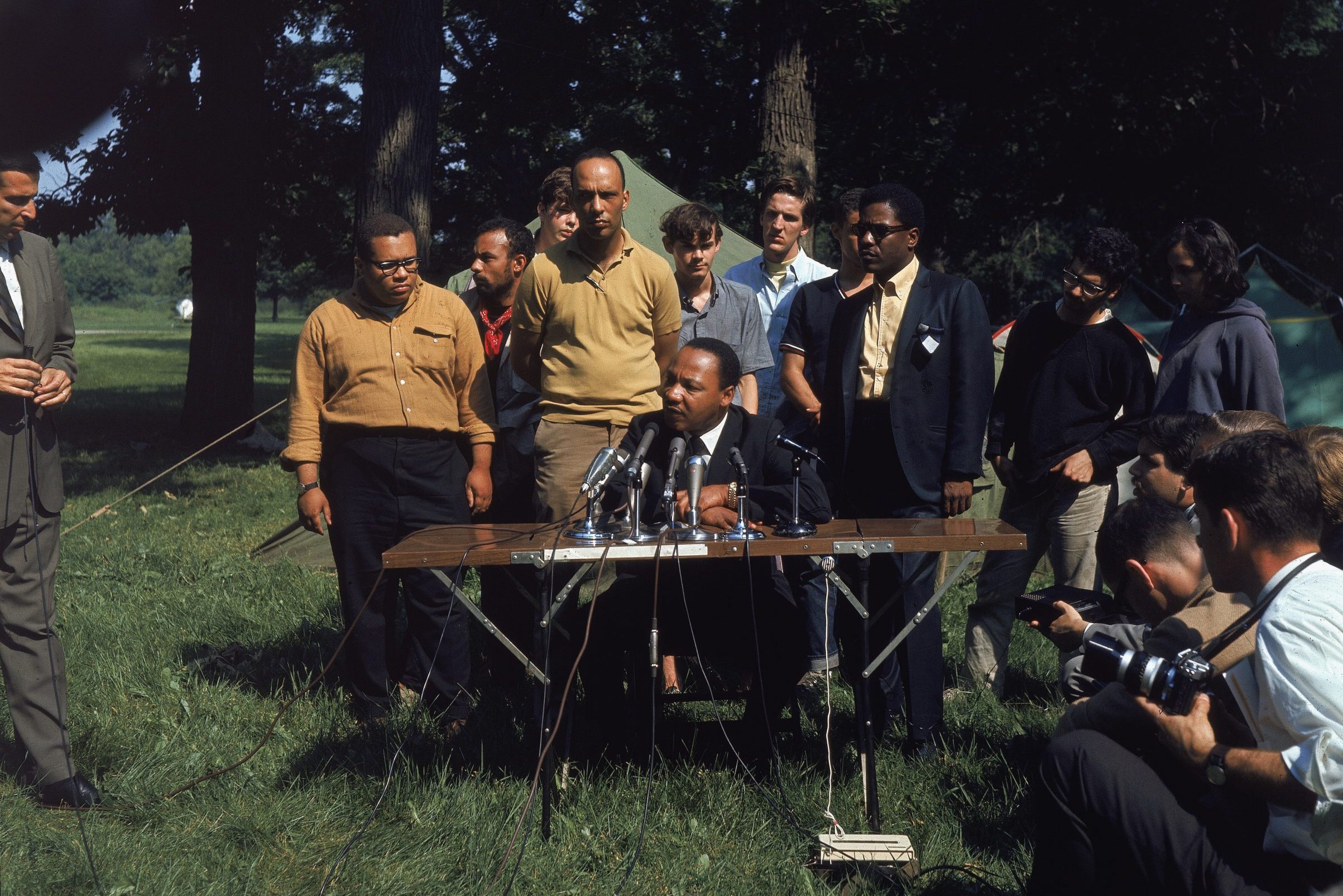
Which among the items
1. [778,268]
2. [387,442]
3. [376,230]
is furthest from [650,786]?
[778,268]

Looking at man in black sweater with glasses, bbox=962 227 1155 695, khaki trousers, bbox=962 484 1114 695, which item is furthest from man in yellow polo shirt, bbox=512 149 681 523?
khaki trousers, bbox=962 484 1114 695

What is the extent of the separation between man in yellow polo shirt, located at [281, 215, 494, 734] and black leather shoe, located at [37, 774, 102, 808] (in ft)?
3.66

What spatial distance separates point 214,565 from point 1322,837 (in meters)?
6.86

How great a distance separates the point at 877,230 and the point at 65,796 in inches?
134

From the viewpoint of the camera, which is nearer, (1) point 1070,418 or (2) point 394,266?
(2) point 394,266

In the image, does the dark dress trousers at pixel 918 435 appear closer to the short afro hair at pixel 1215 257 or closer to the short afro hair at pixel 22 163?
the short afro hair at pixel 1215 257

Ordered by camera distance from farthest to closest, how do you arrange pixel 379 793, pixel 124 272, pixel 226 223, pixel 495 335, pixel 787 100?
1. pixel 124 272
2. pixel 226 223
3. pixel 787 100
4. pixel 495 335
5. pixel 379 793

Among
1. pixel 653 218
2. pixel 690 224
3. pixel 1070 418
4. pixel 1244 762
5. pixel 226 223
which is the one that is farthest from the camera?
pixel 226 223

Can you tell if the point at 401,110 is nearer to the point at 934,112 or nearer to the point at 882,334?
the point at 882,334

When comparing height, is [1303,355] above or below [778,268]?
below

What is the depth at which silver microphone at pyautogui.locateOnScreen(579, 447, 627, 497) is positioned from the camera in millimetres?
3672

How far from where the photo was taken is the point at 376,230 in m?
4.75

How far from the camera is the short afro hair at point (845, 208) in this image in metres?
5.39

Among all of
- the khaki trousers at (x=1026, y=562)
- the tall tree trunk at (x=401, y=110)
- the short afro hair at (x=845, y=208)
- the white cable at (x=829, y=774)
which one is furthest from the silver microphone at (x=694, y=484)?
the tall tree trunk at (x=401, y=110)
